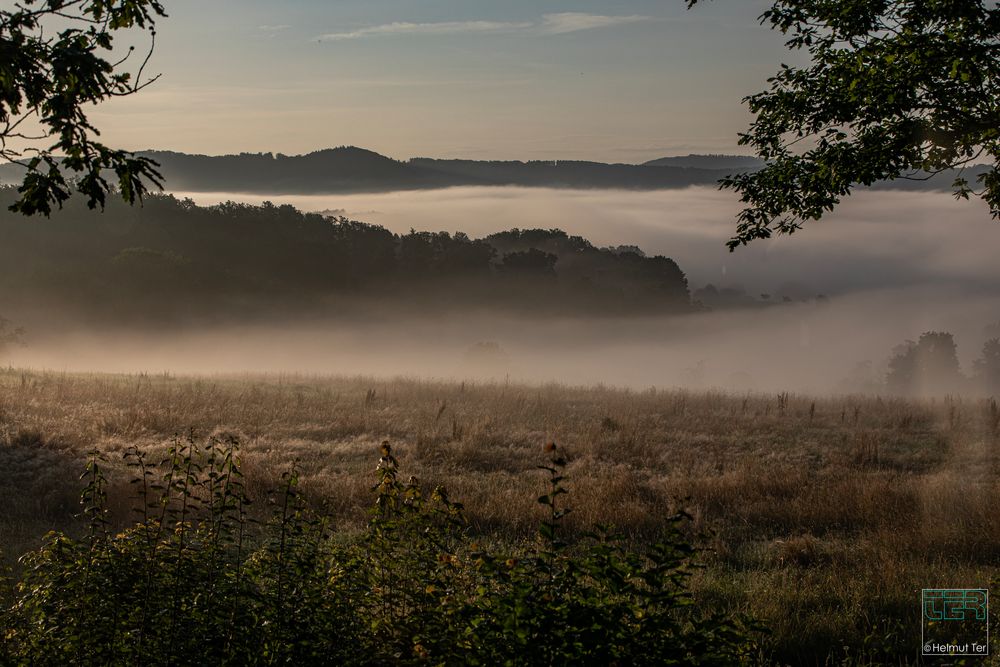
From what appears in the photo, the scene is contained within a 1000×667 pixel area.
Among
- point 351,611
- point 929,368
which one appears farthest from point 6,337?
point 929,368

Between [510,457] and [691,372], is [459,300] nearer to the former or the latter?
[691,372]

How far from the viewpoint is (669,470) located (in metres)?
16.1

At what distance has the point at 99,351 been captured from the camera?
213ft

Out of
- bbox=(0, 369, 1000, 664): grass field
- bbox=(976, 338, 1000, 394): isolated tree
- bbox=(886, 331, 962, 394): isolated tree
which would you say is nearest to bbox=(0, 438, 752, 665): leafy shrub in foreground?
bbox=(0, 369, 1000, 664): grass field

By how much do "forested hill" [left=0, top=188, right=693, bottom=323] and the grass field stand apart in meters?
51.9

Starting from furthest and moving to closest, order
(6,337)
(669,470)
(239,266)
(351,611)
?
(239,266), (6,337), (669,470), (351,611)

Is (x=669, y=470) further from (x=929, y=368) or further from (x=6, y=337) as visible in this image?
(x=929, y=368)

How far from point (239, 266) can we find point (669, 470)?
278 ft

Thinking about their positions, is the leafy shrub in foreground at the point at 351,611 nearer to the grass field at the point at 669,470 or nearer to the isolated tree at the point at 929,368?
the grass field at the point at 669,470

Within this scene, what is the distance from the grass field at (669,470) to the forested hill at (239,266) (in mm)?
51907

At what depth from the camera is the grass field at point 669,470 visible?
29.7ft

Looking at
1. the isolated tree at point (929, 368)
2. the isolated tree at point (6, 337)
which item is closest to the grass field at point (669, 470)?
the isolated tree at point (6, 337)

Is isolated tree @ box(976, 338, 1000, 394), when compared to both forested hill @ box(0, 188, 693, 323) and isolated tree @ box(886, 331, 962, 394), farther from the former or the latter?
forested hill @ box(0, 188, 693, 323)

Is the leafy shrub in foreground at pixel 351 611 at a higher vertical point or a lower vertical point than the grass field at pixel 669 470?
higher
